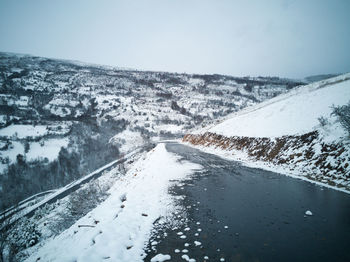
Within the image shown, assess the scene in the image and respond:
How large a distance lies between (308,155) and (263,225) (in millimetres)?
9413

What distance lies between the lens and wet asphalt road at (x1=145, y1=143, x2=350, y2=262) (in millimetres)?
4480

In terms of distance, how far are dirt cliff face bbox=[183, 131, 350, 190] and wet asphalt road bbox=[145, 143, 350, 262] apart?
1.51 meters

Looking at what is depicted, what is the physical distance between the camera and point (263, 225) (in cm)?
586

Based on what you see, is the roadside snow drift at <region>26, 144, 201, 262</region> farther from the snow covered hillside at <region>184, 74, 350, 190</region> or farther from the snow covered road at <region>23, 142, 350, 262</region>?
the snow covered hillside at <region>184, 74, 350, 190</region>

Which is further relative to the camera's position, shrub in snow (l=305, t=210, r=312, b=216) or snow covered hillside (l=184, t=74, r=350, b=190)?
snow covered hillside (l=184, t=74, r=350, b=190)

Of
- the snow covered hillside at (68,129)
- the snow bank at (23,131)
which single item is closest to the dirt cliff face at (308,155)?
the snow covered hillside at (68,129)

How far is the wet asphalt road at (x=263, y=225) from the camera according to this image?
4.48 m

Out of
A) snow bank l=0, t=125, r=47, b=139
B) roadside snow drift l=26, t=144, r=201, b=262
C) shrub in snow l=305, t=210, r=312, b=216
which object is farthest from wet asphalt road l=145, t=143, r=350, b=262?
snow bank l=0, t=125, r=47, b=139

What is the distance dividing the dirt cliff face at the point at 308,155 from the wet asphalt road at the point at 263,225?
4.94 feet

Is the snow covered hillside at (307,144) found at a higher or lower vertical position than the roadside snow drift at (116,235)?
higher

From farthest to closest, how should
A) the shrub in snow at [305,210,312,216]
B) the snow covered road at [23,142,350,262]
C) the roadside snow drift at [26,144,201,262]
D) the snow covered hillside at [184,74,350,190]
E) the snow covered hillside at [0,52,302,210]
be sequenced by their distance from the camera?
the snow covered hillside at [0,52,302,210] < the snow covered hillside at [184,74,350,190] < the shrub in snow at [305,210,312,216] < the roadside snow drift at [26,144,201,262] < the snow covered road at [23,142,350,262]

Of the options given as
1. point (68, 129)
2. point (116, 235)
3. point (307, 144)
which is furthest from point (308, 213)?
point (68, 129)

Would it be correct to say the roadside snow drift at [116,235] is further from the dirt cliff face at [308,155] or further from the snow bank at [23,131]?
the snow bank at [23,131]

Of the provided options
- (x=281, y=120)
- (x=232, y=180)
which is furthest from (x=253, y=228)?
(x=281, y=120)
